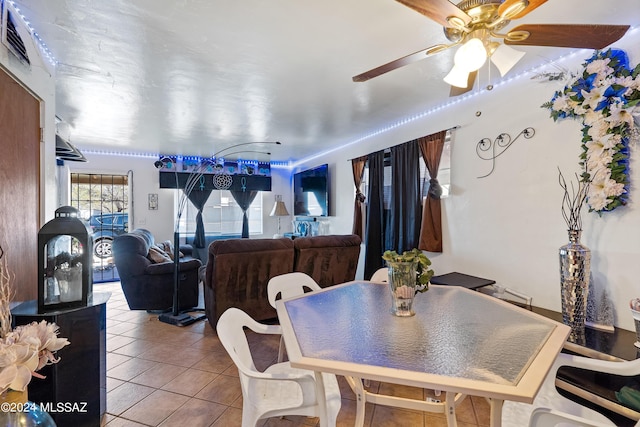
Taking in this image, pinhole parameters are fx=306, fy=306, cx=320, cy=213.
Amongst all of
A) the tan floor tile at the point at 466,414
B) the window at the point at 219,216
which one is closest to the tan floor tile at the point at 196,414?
the tan floor tile at the point at 466,414

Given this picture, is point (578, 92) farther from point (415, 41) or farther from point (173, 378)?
point (173, 378)

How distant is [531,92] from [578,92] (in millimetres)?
432

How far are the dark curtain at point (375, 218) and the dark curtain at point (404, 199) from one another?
22 centimetres

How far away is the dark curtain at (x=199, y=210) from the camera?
6.73 m

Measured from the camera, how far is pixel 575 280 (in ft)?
6.60

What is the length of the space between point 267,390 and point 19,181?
175 cm

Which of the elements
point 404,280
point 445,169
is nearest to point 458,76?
point 404,280

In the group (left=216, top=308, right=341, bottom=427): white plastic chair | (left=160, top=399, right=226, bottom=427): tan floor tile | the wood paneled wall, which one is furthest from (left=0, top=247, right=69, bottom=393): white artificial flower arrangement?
(left=160, top=399, right=226, bottom=427): tan floor tile

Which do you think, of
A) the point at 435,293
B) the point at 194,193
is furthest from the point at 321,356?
the point at 194,193

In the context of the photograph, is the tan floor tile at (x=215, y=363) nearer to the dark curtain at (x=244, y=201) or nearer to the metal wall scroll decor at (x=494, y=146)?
the metal wall scroll decor at (x=494, y=146)

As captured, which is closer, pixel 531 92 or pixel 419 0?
pixel 419 0

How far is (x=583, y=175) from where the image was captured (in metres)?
2.15

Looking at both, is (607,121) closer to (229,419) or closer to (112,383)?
(229,419)

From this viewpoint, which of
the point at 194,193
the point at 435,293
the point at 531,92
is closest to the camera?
the point at 435,293
